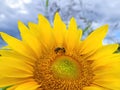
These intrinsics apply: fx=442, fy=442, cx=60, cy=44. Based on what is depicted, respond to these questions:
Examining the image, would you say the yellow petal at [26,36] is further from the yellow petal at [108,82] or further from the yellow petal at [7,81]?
the yellow petal at [108,82]

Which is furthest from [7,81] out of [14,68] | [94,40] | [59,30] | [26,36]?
[94,40]

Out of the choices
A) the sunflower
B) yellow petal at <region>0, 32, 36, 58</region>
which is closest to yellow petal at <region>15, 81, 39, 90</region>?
the sunflower

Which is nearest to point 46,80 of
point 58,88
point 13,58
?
point 58,88

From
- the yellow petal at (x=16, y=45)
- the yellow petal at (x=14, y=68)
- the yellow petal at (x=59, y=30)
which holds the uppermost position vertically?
the yellow petal at (x=59, y=30)

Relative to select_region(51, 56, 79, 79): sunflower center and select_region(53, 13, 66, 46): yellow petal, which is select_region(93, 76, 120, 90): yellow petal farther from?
select_region(53, 13, 66, 46): yellow petal

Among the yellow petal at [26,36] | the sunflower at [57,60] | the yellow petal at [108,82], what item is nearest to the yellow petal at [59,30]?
the sunflower at [57,60]

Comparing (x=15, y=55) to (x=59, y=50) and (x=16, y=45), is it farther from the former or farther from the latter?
(x=59, y=50)
